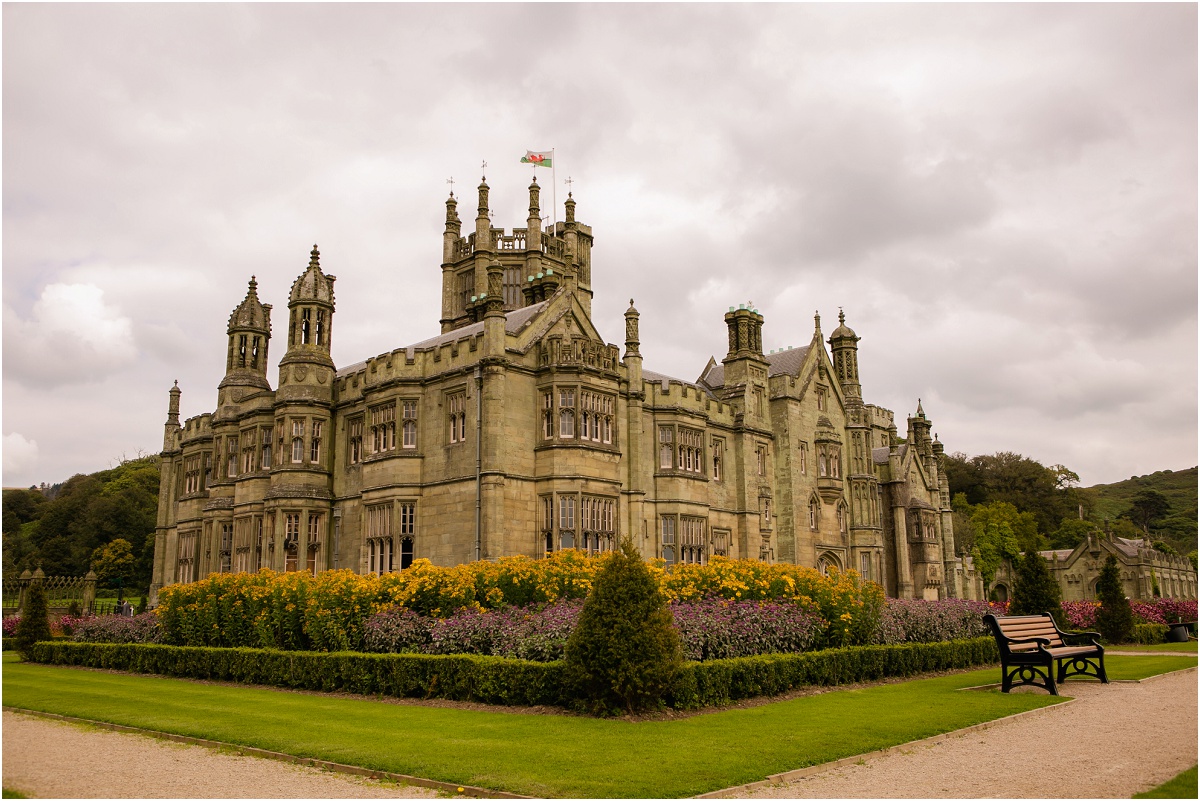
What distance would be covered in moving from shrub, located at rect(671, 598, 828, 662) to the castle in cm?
1026

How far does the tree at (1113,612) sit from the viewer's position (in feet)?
105

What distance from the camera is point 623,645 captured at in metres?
15.6

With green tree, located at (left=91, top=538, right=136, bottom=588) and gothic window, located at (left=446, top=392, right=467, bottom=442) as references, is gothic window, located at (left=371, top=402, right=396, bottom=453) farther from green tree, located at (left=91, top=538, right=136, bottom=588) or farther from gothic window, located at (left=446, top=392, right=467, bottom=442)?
green tree, located at (left=91, top=538, right=136, bottom=588)

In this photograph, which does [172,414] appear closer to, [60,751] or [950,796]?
[60,751]

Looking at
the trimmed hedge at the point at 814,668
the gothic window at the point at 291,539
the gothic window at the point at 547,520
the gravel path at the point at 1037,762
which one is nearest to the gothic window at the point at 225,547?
→ the gothic window at the point at 291,539

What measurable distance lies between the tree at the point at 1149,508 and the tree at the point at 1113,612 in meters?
112

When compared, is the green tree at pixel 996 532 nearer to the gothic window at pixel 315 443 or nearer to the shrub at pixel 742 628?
the gothic window at pixel 315 443

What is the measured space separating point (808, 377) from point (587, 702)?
31.6 m

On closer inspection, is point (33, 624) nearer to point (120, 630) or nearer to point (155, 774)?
point (120, 630)

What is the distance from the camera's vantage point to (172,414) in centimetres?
4462

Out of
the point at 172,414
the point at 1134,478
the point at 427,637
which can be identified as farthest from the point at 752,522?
the point at 1134,478

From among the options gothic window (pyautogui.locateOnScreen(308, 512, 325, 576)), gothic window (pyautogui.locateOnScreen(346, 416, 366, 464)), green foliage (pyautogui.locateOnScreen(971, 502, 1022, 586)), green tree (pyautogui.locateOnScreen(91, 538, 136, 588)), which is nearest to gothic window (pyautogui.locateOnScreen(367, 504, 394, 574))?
gothic window (pyautogui.locateOnScreen(346, 416, 366, 464))

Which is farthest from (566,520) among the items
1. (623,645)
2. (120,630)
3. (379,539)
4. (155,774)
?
(155,774)

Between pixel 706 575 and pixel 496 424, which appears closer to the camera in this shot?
pixel 706 575
